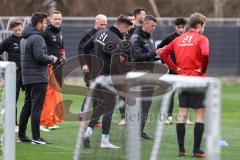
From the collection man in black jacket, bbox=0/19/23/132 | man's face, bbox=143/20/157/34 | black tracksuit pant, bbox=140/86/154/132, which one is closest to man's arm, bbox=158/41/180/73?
man's face, bbox=143/20/157/34

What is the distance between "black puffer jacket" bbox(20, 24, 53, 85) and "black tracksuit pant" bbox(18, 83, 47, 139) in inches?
4.9

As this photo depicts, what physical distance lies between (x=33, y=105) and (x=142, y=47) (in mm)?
1960

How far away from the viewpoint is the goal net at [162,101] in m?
6.32

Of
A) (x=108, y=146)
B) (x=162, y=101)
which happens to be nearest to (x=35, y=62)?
(x=108, y=146)

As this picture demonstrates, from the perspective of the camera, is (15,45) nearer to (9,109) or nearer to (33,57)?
(33,57)

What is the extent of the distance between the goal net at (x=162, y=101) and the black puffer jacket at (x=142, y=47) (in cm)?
427

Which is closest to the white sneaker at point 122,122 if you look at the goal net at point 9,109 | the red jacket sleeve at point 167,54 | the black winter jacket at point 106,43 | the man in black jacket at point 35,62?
the goal net at point 9,109

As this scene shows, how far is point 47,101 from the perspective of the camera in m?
13.9

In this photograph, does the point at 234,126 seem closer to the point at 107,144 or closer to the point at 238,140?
the point at 238,140

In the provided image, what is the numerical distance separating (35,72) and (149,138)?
4.22m

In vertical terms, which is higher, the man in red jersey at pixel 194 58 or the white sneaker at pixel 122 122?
the man in red jersey at pixel 194 58

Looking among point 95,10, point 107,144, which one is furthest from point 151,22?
point 95,10

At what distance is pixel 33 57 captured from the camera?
468 inches

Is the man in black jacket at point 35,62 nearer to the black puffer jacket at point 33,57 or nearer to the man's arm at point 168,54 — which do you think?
the black puffer jacket at point 33,57
